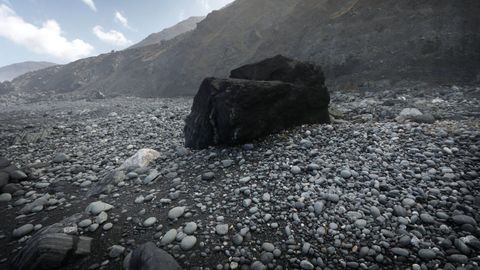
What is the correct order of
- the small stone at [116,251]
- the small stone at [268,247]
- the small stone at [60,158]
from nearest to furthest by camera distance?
the small stone at [268,247] → the small stone at [116,251] → the small stone at [60,158]

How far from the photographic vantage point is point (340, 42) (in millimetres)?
20109

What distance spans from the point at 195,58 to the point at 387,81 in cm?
2716

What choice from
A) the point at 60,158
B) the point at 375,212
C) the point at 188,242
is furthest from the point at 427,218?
the point at 60,158

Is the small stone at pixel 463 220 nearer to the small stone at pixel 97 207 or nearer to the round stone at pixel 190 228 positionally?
the round stone at pixel 190 228

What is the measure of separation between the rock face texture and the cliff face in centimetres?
982

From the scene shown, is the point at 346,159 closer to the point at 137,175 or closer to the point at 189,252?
the point at 189,252

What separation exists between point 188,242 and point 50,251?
206 cm

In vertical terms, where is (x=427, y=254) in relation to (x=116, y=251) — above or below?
below

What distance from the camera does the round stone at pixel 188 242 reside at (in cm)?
398

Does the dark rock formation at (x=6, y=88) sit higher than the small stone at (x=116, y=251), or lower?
higher

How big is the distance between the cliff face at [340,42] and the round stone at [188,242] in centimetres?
1538

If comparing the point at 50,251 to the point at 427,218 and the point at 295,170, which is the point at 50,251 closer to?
the point at 295,170

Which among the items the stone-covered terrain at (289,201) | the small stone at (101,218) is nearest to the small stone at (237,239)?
the stone-covered terrain at (289,201)

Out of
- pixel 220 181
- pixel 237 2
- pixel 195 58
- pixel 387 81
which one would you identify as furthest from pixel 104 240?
pixel 237 2
